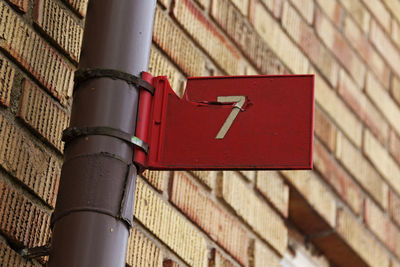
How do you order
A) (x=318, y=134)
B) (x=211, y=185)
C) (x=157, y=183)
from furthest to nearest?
(x=318, y=134) < (x=211, y=185) < (x=157, y=183)

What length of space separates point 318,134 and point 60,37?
46.3 inches

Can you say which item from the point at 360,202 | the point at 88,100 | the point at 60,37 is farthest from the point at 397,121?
the point at 88,100

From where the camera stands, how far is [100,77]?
1555mm

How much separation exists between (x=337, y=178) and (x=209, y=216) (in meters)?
0.84

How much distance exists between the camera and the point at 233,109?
5.28ft

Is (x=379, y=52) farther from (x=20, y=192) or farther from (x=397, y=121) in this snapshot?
(x=20, y=192)

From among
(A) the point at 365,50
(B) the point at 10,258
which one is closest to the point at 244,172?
(B) the point at 10,258

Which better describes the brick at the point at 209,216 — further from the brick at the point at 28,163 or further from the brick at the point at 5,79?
the brick at the point at 5,79

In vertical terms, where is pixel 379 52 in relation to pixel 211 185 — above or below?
above

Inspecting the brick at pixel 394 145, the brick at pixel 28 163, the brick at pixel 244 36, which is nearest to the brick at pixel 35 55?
the brick at pixel 28 163

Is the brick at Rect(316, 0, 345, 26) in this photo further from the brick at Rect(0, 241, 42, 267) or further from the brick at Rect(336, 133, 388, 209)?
the brick at Rect(0, 241, 42, 267)

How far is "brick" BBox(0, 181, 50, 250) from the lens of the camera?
1589mm

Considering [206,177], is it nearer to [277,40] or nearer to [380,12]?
[277,40]

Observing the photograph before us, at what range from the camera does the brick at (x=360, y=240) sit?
2873 mm
